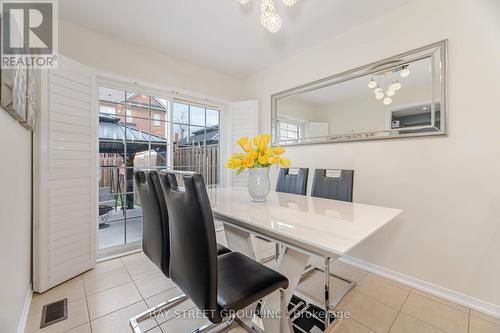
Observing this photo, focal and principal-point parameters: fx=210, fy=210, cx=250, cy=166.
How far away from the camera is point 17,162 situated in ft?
4.58

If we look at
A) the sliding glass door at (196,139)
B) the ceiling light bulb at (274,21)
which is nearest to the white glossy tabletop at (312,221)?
the ceiling light bulb at (274,21)

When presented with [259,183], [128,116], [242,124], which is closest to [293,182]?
[259,183]

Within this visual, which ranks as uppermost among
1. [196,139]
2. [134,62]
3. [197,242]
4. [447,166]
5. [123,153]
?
[134,62]

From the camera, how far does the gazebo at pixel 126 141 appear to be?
2.45 metres

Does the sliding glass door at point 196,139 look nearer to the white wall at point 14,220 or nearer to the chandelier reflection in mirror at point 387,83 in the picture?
the white wall at point 14,220

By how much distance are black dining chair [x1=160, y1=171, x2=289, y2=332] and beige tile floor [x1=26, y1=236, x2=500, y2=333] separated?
0.61 metres

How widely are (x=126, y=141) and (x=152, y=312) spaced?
1.92m

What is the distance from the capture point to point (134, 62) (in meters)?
2.55

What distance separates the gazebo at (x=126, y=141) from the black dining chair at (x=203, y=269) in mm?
1865

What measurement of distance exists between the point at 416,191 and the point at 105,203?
10.7 ft

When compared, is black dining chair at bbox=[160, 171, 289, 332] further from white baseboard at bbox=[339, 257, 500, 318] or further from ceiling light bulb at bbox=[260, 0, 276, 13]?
white baseboard at bbox=[339, 257, 500, 318]

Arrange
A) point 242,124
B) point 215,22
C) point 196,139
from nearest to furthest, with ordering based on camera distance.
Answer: point 215,22
point 196,139
point 242,124

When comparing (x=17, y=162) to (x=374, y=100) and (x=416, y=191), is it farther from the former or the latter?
(x=416, y=191)

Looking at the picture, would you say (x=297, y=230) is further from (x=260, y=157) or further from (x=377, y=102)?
(x=377, y=102)
